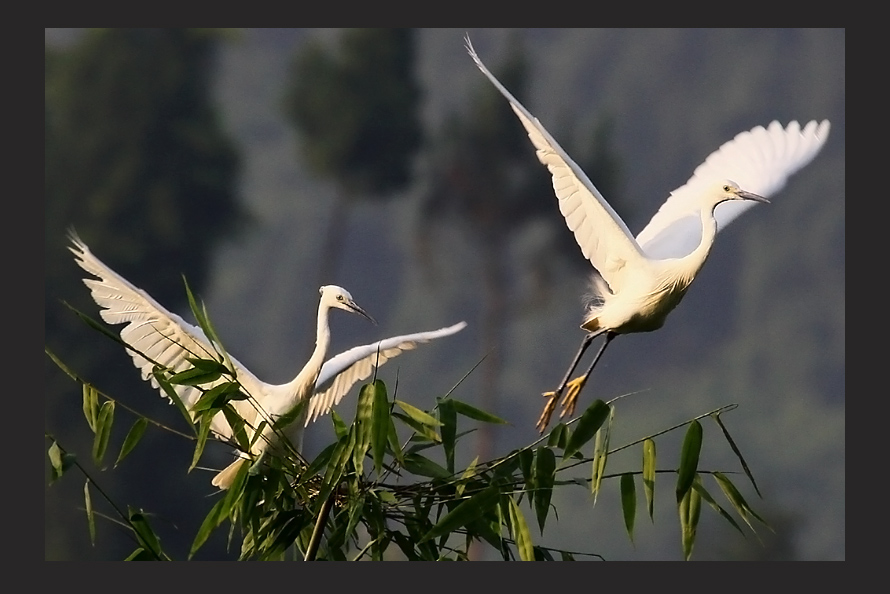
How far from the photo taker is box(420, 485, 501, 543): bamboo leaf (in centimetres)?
315

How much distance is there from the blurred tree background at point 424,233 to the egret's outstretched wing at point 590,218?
43.9ft

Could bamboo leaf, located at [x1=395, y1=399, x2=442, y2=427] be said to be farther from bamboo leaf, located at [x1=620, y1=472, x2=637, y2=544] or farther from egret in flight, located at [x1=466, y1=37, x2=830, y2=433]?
egret in flight, located at [x1=466, y1=37, x2=830, y2=433]

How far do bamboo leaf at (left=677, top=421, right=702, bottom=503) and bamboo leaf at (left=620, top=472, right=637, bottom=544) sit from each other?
3.9 inches

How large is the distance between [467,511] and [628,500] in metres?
0.31

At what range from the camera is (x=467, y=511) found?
3.16 meters

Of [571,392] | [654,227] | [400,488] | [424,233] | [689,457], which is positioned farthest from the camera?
[424,233]

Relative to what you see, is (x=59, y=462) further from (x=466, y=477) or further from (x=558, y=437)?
(x=558, y=437)

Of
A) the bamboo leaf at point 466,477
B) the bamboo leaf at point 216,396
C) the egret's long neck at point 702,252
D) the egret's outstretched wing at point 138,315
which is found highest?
the egret's long neck at point 702,252

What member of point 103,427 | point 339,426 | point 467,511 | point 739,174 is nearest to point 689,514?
point 467,511

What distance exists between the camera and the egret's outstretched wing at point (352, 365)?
467cm

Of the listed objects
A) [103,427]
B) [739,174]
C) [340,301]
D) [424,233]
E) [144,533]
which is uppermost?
[424,233]

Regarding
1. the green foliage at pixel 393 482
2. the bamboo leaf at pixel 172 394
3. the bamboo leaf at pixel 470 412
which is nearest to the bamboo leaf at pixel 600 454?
the green foliage at pixel 393 482

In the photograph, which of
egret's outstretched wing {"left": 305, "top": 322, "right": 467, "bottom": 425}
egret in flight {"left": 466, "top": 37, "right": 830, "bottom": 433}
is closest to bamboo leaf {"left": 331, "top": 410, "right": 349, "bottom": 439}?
egret in flight {"left": 466, "top": 37, "right": 830, "bottom": 433}

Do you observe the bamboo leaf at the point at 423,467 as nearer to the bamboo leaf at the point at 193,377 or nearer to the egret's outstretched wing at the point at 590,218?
the bamboo leaf at the point at 193,377
